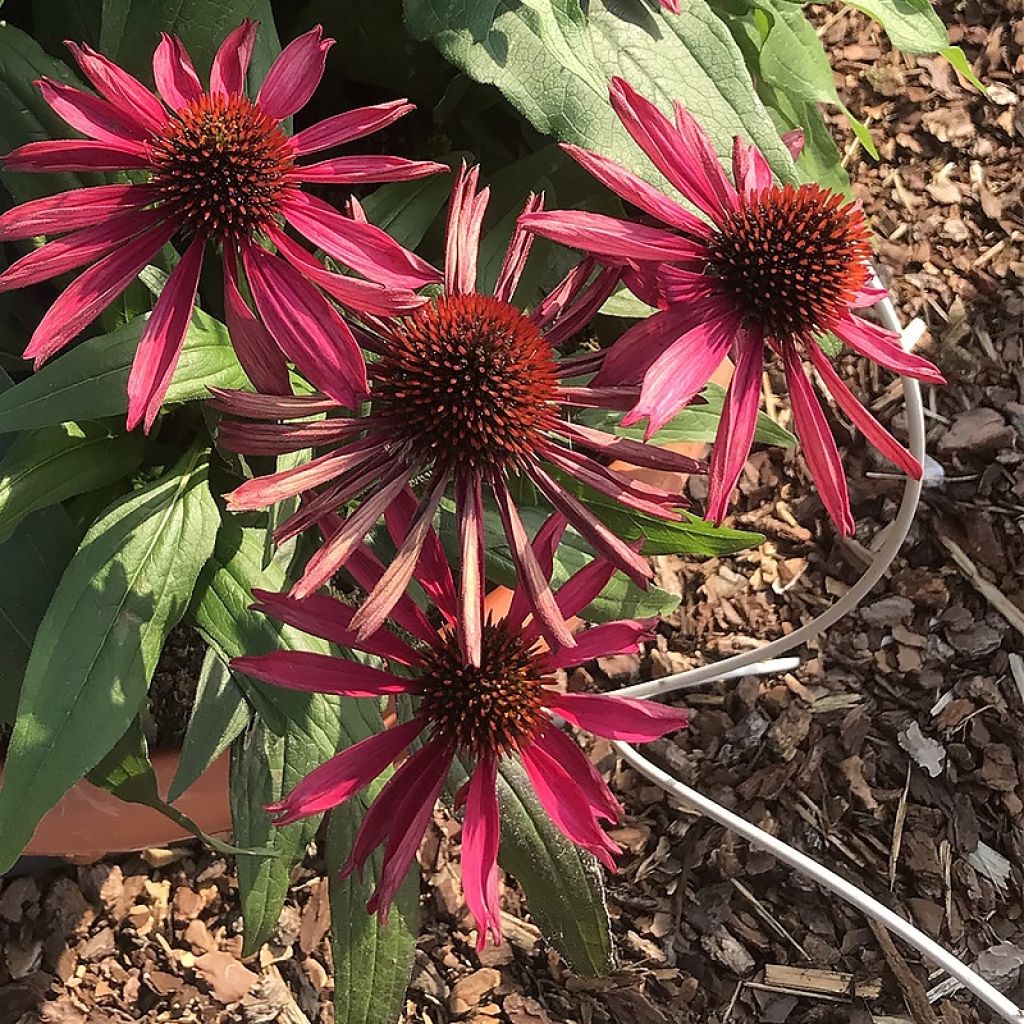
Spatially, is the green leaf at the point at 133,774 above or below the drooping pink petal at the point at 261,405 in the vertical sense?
below

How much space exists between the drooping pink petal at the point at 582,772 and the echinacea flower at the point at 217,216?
228 mm

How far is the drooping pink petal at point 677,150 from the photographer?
0.54 metres

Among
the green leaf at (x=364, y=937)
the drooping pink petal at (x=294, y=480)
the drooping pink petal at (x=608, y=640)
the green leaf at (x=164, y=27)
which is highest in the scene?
the green leaf at (x=164, y=27)

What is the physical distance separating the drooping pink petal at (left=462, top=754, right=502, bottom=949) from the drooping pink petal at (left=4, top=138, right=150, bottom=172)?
34cm

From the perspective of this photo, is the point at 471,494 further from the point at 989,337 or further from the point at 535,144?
the point at 989,337

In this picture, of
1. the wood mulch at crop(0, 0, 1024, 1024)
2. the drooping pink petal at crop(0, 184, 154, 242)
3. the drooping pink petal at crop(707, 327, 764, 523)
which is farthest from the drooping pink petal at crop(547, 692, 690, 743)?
the wood mulch at crop(0, 0, 1024, 1024)

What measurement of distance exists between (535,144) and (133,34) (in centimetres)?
34

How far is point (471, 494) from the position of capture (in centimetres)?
56

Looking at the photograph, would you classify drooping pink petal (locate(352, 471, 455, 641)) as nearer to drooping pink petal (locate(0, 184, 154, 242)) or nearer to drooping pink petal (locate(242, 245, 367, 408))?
drooping pink petal (locate(242, 245, 367, 408))

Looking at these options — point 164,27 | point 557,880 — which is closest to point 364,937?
point 557,880

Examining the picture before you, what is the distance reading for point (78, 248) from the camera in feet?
1.73

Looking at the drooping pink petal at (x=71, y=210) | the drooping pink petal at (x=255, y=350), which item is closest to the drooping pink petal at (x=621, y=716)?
the drooping pink petal at (x=255, y=350)

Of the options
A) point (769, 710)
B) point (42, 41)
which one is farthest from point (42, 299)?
point (769, 710)

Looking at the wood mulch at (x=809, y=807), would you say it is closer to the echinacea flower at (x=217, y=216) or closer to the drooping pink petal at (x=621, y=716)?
the drooping pink petal at (x=621, y=716)
